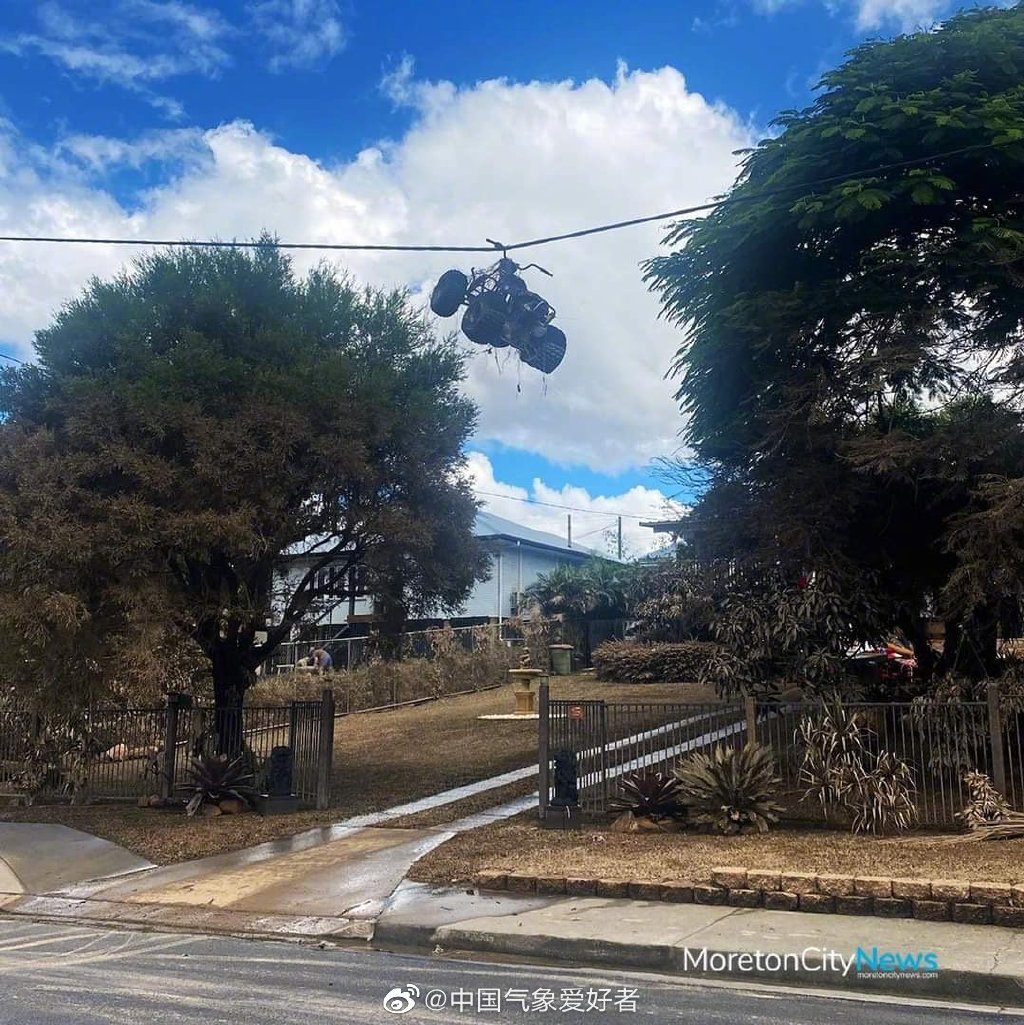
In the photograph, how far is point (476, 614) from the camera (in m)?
37.8

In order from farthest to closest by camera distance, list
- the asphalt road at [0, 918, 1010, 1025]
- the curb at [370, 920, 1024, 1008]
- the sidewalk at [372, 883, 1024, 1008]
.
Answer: the sidewalk at [372, 883, 1024, 1008], the curb at [370, 920, 1024, 1008], the asphalt road at [0, 918, 1010, 1025]

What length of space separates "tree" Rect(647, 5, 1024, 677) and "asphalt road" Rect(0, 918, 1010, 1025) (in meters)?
6.50

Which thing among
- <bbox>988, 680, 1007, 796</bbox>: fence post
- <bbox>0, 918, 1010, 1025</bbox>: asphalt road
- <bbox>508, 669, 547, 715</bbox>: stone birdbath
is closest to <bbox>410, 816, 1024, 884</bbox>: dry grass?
<bbox>988, 680, 1007, 796</bbox>: fence post

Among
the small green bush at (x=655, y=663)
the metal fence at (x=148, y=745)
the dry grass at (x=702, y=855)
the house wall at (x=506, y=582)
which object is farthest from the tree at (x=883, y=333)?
the house wall at (x=506, y=582)

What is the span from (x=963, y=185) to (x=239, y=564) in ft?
33.9

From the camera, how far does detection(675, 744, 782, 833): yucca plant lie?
10953 millimetres

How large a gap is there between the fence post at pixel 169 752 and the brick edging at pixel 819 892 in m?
6.85

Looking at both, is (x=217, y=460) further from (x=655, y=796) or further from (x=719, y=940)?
(x=719, y=940)

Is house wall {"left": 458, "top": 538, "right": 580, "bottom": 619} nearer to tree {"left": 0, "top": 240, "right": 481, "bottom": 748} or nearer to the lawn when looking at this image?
the lawn

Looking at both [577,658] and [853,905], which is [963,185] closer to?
[853,905]

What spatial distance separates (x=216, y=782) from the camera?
13766 mm

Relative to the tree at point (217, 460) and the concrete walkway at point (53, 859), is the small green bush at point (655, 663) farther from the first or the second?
the concrete walkway at point (53, 859)

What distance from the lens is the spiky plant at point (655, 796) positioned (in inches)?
451

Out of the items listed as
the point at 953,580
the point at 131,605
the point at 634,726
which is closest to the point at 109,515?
the point at 131,605
